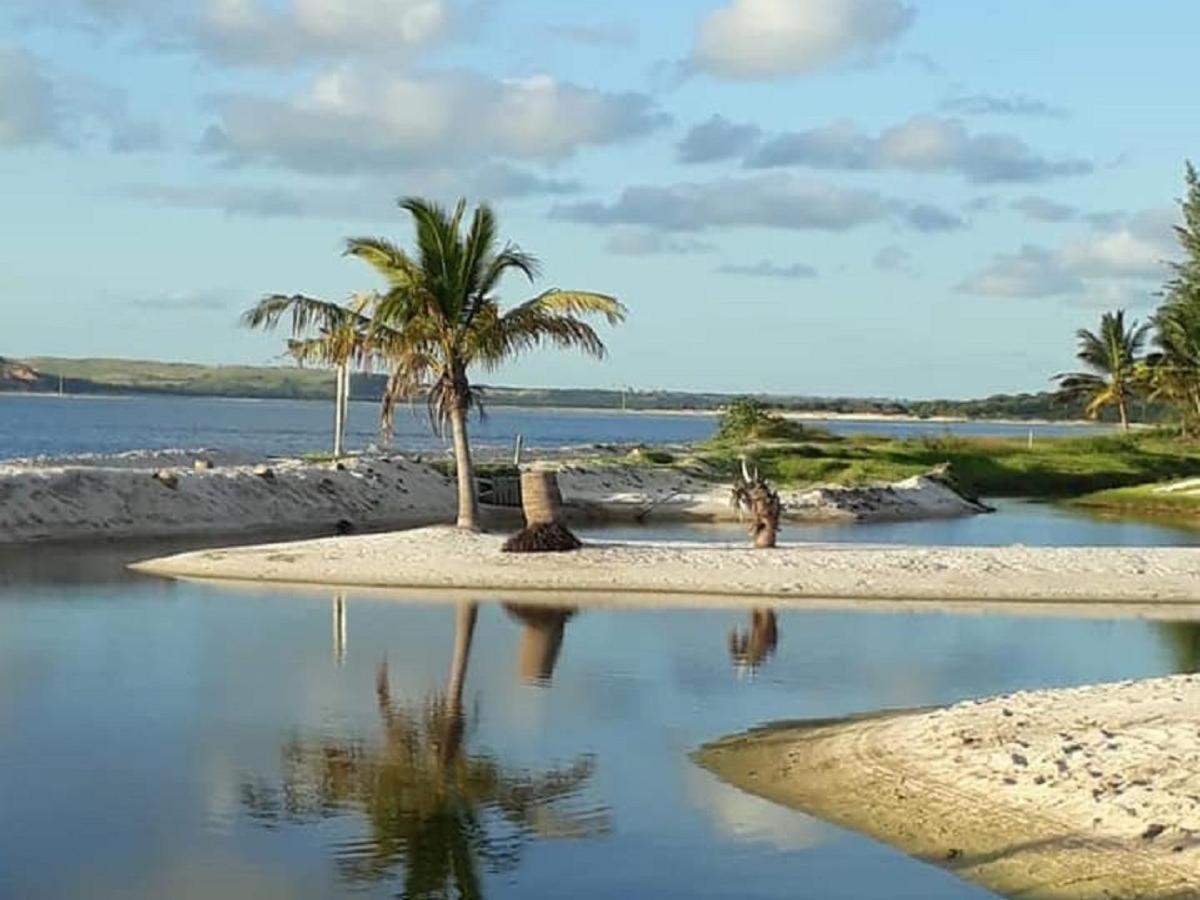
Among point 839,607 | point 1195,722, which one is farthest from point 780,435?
point 1195,722

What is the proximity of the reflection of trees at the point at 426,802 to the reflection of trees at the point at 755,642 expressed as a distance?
535 centimetres

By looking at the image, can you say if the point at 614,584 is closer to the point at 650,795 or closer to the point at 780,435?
the point at 650,795

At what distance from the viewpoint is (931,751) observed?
14875 mm

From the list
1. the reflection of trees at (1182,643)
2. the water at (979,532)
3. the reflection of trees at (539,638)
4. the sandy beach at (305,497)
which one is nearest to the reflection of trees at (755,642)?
the reflection of trees at (539,638)

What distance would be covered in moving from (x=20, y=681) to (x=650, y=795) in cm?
740

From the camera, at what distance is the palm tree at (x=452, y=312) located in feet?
108

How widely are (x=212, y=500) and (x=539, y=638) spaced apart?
65.9 feet

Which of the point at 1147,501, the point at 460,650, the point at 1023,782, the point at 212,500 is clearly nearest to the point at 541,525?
the point at 460,650

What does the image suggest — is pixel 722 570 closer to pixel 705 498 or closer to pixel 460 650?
pixel 460 650

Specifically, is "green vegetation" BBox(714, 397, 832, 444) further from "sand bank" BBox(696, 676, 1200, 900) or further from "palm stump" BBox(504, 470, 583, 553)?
"sand bank" BBox(696, 676, 1200, 900)

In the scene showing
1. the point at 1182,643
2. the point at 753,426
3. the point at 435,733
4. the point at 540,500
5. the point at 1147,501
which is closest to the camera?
the point at 435,733

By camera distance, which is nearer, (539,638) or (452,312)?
(539,638)

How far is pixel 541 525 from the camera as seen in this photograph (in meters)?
A: 31.2

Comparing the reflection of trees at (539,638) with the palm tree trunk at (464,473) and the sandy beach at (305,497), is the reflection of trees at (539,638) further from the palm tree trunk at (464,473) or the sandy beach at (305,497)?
the sandy beach at (305,497)
